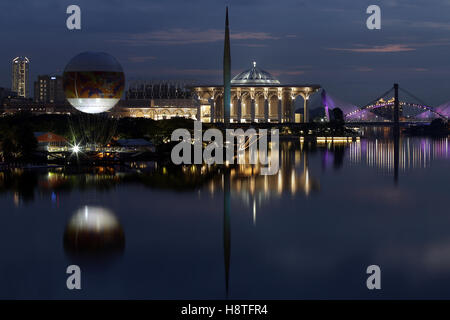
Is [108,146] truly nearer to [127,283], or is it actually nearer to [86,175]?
[86,175]

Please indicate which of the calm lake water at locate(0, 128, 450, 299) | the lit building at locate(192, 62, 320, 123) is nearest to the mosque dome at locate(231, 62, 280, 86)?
the lit building at locate(192, 62, 320, 123)

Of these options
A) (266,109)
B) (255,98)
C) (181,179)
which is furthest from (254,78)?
(181,179)

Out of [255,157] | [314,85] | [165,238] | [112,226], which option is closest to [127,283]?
[165,238]

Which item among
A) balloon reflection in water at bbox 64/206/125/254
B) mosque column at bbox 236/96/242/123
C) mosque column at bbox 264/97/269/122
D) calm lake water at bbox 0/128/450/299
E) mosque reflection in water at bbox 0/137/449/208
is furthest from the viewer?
mosque column at bbox 236/96/242/123

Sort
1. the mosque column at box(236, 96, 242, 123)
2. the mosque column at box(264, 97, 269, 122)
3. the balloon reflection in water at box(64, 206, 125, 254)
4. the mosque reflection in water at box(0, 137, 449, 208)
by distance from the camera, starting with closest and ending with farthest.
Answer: the balloon reflection in water at box(64, 206, 125, 254)
the mosque reflection in water at box(0, 137, 449, 208)
the mosque column at box(264, 97, 269, 122)
the mosque column at box(236, 96, 242, 123)

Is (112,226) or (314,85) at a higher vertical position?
(314,85)

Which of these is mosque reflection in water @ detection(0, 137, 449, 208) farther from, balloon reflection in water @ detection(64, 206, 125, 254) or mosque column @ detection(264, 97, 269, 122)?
mosque column @ detection(264, 97, 269, 122)

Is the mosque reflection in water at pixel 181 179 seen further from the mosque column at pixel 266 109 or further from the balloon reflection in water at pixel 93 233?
the mosque column at pixel 266 109

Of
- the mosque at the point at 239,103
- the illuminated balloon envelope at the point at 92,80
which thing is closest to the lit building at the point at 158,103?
the mosque at the point at 239,103
